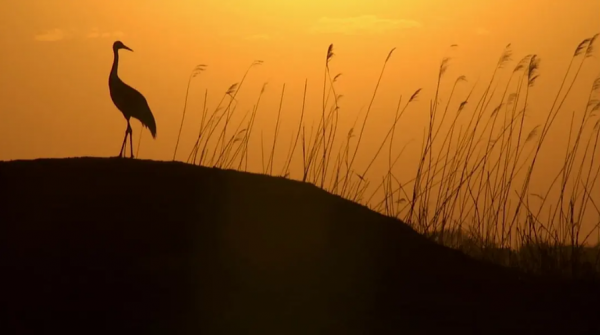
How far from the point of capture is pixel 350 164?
6387 millimetres

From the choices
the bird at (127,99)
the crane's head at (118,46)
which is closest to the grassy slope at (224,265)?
the bird at (127,99)

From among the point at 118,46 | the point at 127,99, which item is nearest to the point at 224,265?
the point at 127,99

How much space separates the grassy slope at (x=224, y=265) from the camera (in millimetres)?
3572

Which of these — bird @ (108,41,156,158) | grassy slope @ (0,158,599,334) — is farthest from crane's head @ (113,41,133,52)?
grassy slope @ (0,158,599,334)

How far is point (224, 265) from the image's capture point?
4.00m

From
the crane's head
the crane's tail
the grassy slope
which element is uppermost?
the crane's head

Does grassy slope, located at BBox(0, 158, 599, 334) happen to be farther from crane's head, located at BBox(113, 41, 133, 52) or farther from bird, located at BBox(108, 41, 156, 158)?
crane's head, located at BBox(113, 41, 133, 52)

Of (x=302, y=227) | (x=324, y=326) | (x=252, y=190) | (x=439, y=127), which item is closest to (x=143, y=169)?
(x=252, y=190)

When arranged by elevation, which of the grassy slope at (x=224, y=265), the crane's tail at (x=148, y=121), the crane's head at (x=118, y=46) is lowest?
the grassy slope at (x=224, y=265)

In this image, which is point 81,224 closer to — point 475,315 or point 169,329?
point 169,329

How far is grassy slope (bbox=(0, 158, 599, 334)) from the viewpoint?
141 inches

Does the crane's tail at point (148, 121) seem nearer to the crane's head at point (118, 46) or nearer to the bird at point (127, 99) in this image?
the bird at point (127, 99)

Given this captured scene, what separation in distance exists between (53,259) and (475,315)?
2154 millimetres

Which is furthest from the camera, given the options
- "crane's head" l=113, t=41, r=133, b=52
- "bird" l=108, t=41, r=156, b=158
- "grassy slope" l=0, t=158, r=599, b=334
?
"crane's head" l=113, t=41, r=133, b=52
